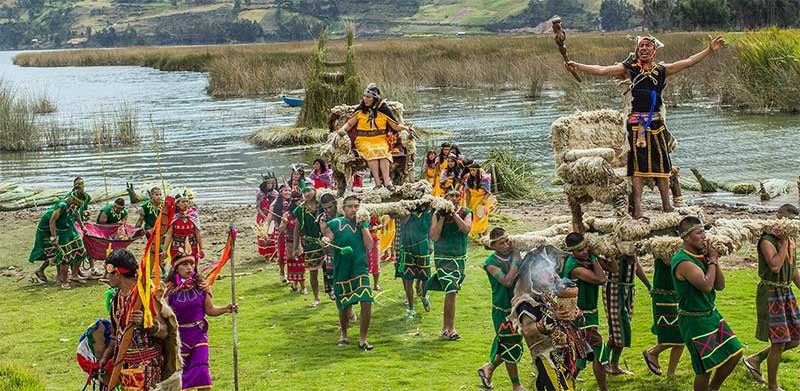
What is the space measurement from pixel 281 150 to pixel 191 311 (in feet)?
80.2

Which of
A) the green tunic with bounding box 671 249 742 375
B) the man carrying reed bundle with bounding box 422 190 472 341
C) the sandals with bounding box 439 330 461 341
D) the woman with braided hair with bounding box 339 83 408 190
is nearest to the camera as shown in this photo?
the green tunic with bounding box 671 249 742 375

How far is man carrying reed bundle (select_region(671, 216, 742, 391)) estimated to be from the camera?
8.41 meters

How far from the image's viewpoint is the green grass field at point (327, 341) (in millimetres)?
10227

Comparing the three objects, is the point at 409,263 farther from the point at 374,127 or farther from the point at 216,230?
the point at 216,230

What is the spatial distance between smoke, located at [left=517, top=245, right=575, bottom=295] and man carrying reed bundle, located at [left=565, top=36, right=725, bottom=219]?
118 centimetres

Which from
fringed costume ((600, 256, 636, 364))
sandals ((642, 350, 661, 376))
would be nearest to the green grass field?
sandals ((642, 350, 661, 376))

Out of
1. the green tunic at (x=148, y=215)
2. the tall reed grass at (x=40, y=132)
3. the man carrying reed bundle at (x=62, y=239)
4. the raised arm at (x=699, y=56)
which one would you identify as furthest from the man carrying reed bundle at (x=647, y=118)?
the tall reed grass at (x=40, y=132)

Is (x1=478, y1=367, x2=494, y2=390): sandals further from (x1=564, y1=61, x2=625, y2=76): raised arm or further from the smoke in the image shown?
(x1=564, y1=61, x2=625, y2=76): raised arm

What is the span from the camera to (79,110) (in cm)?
5069


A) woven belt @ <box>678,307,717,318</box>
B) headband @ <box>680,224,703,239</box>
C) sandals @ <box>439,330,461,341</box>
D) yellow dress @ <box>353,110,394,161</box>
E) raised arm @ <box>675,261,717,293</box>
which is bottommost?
sandals @ <box>439,330,461,341</box>

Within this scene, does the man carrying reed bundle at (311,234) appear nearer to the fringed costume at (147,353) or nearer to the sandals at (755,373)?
the sandals at (755,373)

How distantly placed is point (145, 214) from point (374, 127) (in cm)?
405

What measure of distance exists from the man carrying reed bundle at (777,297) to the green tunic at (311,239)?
6.12 meters

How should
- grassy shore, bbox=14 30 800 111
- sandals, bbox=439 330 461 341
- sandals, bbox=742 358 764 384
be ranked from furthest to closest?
grassy shore, bbox=14 30 800 111, sandals, bbox=439 330 461 341, sandals, bbox=742 358 764 384
